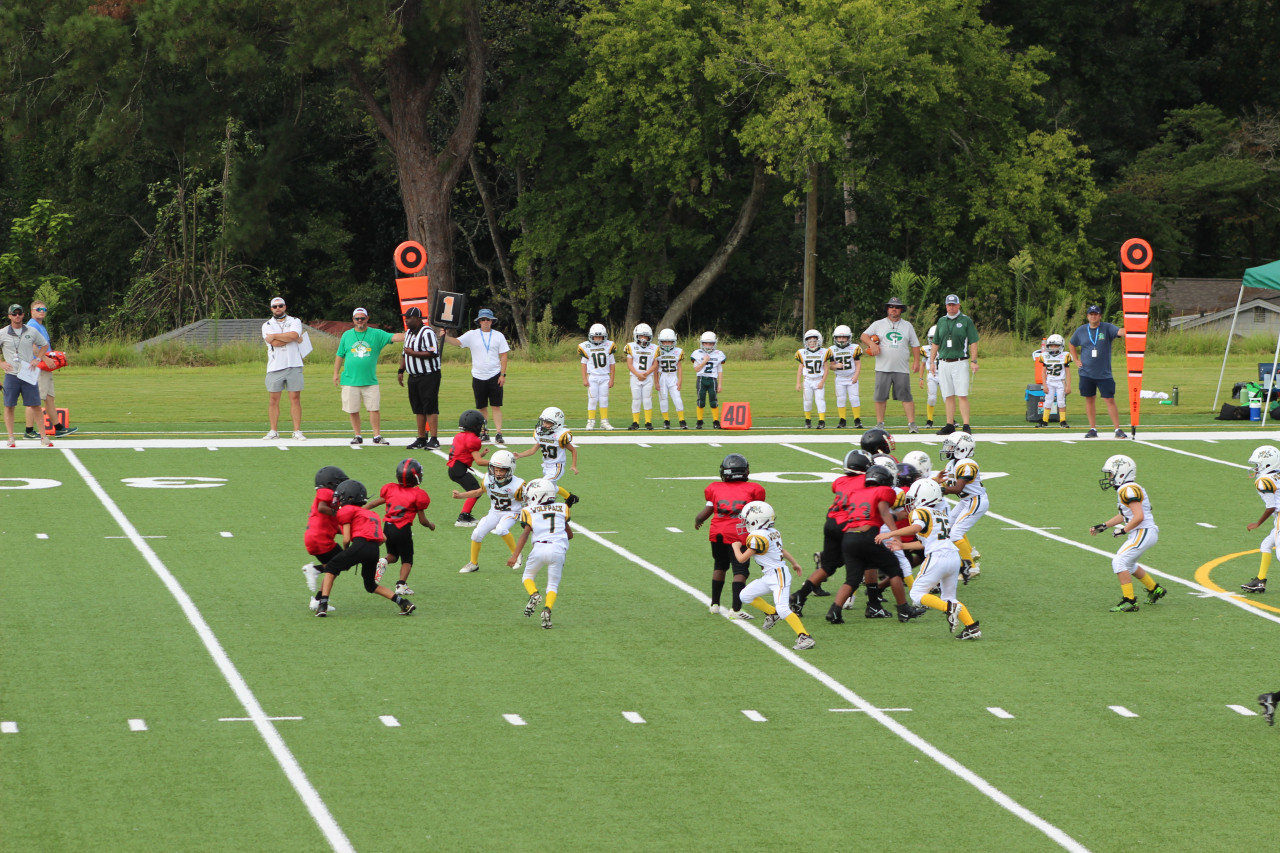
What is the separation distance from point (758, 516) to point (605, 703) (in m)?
2.10

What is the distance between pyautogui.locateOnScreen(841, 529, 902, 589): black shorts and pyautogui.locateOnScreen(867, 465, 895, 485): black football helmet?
394 mm

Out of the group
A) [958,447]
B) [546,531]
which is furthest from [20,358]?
[958,447]

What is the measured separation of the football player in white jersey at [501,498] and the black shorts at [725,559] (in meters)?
1.68

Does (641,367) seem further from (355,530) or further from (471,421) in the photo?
(355,530)

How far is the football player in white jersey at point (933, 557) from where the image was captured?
12.1 m

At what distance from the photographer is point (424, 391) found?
2138cm

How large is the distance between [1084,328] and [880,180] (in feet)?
90.9

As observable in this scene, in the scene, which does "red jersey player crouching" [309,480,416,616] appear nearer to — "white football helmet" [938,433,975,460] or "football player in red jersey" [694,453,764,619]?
"football player in red jersey" [694,453,764,619]

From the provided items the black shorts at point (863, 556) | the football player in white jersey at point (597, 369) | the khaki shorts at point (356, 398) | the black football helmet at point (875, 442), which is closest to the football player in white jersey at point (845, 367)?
the football player in white jersey at point (597, 369)

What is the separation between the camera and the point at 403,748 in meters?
9.50

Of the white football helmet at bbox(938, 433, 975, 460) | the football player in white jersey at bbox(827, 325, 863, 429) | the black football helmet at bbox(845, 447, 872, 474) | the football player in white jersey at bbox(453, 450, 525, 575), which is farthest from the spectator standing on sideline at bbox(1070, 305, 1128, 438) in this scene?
the football player in white jersey at bbox(453, 450, 525, 575)

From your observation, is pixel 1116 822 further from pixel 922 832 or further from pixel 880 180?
pixel 880 180

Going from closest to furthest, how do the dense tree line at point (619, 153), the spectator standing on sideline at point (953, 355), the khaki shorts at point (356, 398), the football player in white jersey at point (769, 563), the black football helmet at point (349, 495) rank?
the football player in white jersey at point (769, 563)
the black football helmet at point (349, 495)
the khaki shorts at point (356, 398)
the spectator standing on sideline at point (953, 355)
the dense tree line at point (619, 153)

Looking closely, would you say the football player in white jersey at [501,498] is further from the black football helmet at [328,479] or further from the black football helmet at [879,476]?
the black football helmet at [879,476]
